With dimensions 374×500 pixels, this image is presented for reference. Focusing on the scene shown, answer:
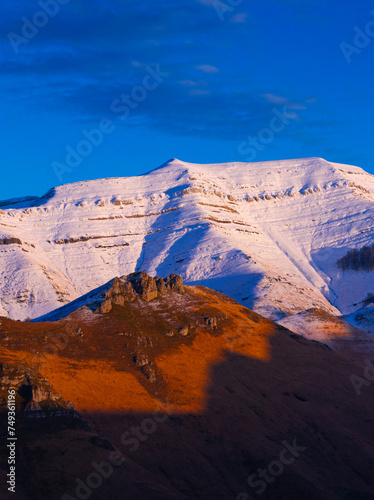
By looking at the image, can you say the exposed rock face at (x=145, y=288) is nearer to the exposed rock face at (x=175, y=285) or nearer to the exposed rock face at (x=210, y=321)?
the exposed rock face at (x=175, y=285)

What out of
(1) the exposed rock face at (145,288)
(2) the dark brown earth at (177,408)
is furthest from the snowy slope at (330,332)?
(1) the exposed rock face at (145,288)

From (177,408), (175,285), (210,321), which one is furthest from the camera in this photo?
(175,285)

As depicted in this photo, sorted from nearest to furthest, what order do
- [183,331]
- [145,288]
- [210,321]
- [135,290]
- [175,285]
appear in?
[183,331]
[210,321]
[145,288]
[135,290]
[175,285]

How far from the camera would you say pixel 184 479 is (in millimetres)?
65125

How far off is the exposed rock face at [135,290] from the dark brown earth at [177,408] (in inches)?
12.3

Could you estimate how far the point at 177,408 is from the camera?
77.9m

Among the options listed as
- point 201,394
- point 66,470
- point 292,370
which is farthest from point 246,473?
point 292,370

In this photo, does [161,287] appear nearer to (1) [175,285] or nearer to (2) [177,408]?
(1) [175,285]

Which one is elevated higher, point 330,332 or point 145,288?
point 145,288

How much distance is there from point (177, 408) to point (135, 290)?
98.4 feet

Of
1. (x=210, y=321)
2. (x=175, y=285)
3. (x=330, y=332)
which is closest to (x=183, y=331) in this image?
(x=210, y=321)

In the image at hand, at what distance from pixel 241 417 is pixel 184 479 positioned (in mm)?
16368

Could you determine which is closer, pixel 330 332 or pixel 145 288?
pixel 145 288

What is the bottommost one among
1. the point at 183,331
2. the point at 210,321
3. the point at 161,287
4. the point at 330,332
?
the point at 183,331
